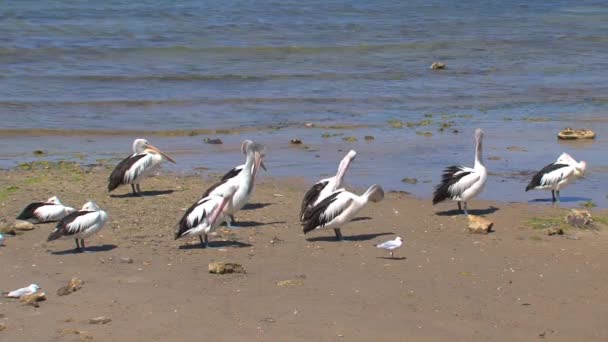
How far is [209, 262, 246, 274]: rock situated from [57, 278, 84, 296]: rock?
108 centimetres

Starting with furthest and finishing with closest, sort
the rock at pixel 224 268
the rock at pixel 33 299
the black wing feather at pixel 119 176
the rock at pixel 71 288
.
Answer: the black wing feather at pixel 119 176, the rock at pixel 224 268, the rock at pixel 71 288, the rock at pixel 33 299

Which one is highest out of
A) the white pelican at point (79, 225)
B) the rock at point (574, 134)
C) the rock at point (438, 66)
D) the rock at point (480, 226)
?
the white pelican at point (79, 225)

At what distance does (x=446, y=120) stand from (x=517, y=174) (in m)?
4.73

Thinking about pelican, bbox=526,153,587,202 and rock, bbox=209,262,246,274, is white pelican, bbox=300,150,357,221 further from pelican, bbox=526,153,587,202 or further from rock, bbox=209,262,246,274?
pelican, bbox=526,153,587,202

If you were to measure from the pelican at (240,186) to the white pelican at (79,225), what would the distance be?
1.22 meters

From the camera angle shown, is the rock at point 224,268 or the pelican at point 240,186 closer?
the rock at point 224,268

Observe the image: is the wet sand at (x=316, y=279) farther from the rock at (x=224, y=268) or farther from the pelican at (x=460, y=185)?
the pelican at (x=460, y=185)

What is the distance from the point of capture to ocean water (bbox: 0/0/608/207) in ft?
48.6

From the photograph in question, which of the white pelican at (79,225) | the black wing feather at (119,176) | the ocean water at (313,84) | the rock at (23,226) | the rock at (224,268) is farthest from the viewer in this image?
the ocean water at (313,84)

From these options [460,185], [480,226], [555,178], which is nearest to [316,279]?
[480,226]

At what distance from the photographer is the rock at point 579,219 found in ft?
33.9

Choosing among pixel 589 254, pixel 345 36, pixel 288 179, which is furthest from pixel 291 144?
pixel 345 36

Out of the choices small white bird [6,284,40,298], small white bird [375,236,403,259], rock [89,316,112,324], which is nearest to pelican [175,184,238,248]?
small white bird [375,236,403,259]

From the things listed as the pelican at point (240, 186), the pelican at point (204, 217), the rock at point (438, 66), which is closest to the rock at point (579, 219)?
the pelican at point (240, 186)
